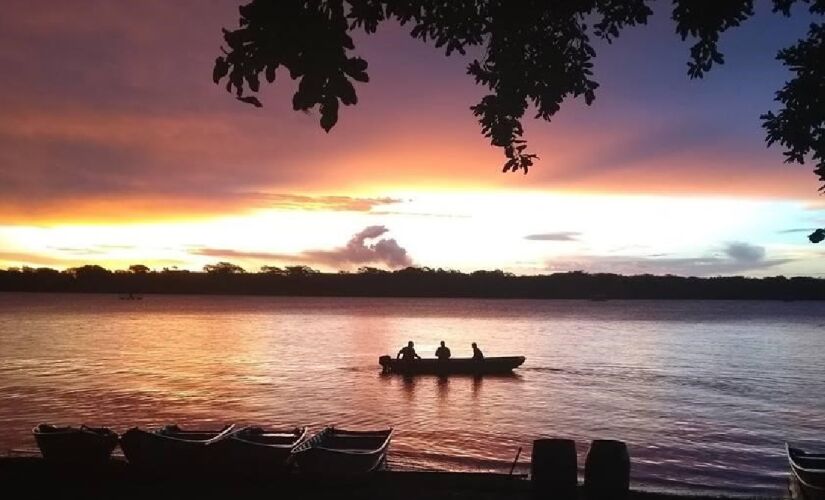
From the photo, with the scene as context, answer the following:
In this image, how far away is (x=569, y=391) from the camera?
4756cm

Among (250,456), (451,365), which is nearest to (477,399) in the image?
(451,365)

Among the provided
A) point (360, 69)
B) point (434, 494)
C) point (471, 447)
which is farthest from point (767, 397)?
point (360, 69)

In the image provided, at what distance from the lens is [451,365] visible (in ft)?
165

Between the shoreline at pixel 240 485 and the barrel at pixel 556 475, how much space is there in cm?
873

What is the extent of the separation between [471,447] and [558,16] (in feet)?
75.4

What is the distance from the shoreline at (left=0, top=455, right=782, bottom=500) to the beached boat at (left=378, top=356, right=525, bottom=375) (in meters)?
33.8

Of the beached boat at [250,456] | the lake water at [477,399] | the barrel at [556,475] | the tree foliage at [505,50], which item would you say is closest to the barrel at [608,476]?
the barrel at [556,475]

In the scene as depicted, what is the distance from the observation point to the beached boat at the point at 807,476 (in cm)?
1331

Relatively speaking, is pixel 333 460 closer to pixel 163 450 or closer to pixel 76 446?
pixel 163 450

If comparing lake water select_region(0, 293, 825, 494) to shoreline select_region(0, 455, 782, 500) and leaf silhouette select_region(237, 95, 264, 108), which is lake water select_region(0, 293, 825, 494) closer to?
shoreline select_region(0, 455, 782, 500)

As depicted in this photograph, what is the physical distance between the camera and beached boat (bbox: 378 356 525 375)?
50.3 m

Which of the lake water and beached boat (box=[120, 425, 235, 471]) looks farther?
the lake water

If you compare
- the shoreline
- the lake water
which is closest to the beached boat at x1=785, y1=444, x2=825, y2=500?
the shoreline

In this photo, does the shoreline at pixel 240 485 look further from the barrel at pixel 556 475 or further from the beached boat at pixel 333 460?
the barrel at pixel 556 475
